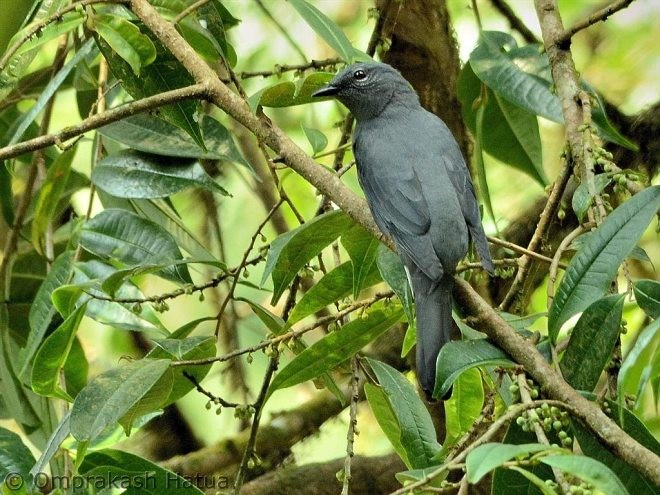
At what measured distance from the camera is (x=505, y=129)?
3381 mm

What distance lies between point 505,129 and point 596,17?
98 cm

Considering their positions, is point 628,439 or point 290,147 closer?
point 628,439

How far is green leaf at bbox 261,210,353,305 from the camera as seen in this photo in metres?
2.50

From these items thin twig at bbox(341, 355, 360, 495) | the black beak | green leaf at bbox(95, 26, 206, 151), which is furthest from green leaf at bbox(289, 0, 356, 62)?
thin twig at bbox(341, 355, 360, 495)

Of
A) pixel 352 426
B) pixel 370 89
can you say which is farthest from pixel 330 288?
pixel 370 89

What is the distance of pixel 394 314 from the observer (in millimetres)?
2525

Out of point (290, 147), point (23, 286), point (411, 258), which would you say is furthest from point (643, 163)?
point (23, 286)

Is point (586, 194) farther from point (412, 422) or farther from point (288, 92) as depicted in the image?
point (288, 92)

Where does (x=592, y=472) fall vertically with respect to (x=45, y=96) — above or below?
below

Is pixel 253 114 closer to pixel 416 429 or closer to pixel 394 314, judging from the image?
pixel 394 314

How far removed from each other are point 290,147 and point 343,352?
55 cm

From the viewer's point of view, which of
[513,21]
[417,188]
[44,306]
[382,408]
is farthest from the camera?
[513,21]

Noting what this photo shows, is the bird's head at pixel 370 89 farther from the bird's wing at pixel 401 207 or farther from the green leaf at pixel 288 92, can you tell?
Answer: the green leaf at pixel 288 92

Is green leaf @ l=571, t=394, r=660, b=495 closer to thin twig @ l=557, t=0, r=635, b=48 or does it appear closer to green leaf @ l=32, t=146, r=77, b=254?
thin twig @ l=557, t=0, r=635, b=48
